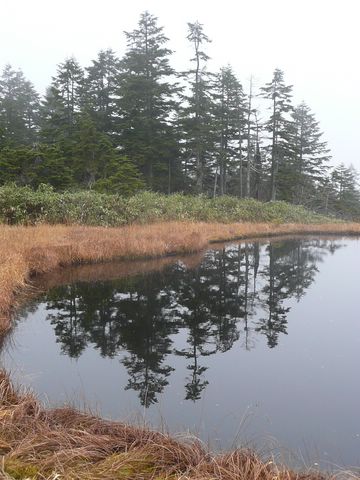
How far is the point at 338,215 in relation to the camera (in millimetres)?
47406

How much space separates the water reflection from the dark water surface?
3cm

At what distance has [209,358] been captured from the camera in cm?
664

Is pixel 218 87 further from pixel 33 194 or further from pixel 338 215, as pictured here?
pixel 33 194

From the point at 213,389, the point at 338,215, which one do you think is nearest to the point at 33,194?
the point at 213,389

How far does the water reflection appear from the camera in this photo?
6438 mm

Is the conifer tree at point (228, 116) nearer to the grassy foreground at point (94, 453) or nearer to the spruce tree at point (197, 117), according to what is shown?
the spruce tree at point (197, 117)

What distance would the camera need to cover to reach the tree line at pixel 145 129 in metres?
30.0

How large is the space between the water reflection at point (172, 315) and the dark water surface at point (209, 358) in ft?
0.10

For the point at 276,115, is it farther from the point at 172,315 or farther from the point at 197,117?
the point at 172,315

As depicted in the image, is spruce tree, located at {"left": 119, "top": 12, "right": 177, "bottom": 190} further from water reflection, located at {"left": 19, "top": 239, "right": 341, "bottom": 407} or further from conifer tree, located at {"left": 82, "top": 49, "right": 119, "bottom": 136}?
water reflection, located at {"left": 19, "top": 239, "right": 341, "bottom": 407}

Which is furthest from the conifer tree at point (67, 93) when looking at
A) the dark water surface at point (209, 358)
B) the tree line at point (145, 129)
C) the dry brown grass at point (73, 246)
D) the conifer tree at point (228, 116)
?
the dark water surface at point (209, 358)

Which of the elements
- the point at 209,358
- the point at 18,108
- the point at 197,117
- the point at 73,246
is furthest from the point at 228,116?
the point at 209,358

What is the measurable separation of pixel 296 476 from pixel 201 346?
4.14 meters

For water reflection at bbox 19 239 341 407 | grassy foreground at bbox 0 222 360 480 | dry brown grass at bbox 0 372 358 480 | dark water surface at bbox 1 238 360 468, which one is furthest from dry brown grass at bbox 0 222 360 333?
dry brown grass at bbox 0 372 358 480
